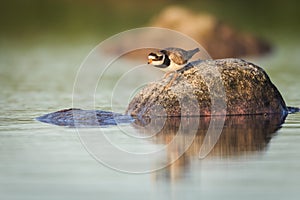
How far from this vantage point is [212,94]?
1362cm

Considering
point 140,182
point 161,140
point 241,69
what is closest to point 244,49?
point 241,69

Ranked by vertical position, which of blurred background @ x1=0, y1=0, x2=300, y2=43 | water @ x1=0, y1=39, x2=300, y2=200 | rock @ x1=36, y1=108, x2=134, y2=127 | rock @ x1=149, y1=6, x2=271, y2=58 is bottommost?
water @ x1=0, y1=39, x2=300, y2=200

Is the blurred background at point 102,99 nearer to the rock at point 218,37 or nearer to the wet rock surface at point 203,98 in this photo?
the rock at point 218,37

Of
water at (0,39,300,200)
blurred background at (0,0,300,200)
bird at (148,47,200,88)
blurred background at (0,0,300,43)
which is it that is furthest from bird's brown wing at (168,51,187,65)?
blurred background at (0,0,300,43)

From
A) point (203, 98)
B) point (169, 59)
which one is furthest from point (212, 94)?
point (169, 59)

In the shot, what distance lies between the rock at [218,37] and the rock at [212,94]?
40.6ft

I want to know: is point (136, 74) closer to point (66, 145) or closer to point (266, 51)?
point (266, 51)

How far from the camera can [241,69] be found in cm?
1390

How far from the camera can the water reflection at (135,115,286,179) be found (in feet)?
33.8

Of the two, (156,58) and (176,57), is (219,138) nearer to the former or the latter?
(156,58)

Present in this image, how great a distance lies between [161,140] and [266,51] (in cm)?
1572

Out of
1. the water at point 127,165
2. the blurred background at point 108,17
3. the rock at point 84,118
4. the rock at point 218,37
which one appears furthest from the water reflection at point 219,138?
the blurred background at point 108,17

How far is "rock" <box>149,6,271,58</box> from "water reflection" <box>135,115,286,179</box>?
1306cm

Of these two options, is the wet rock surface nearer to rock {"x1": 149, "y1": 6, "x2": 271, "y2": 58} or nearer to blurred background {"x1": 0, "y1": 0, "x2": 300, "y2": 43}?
rock {"x1": 149, "y1": 6, "x2": 271, "y2": 58}
